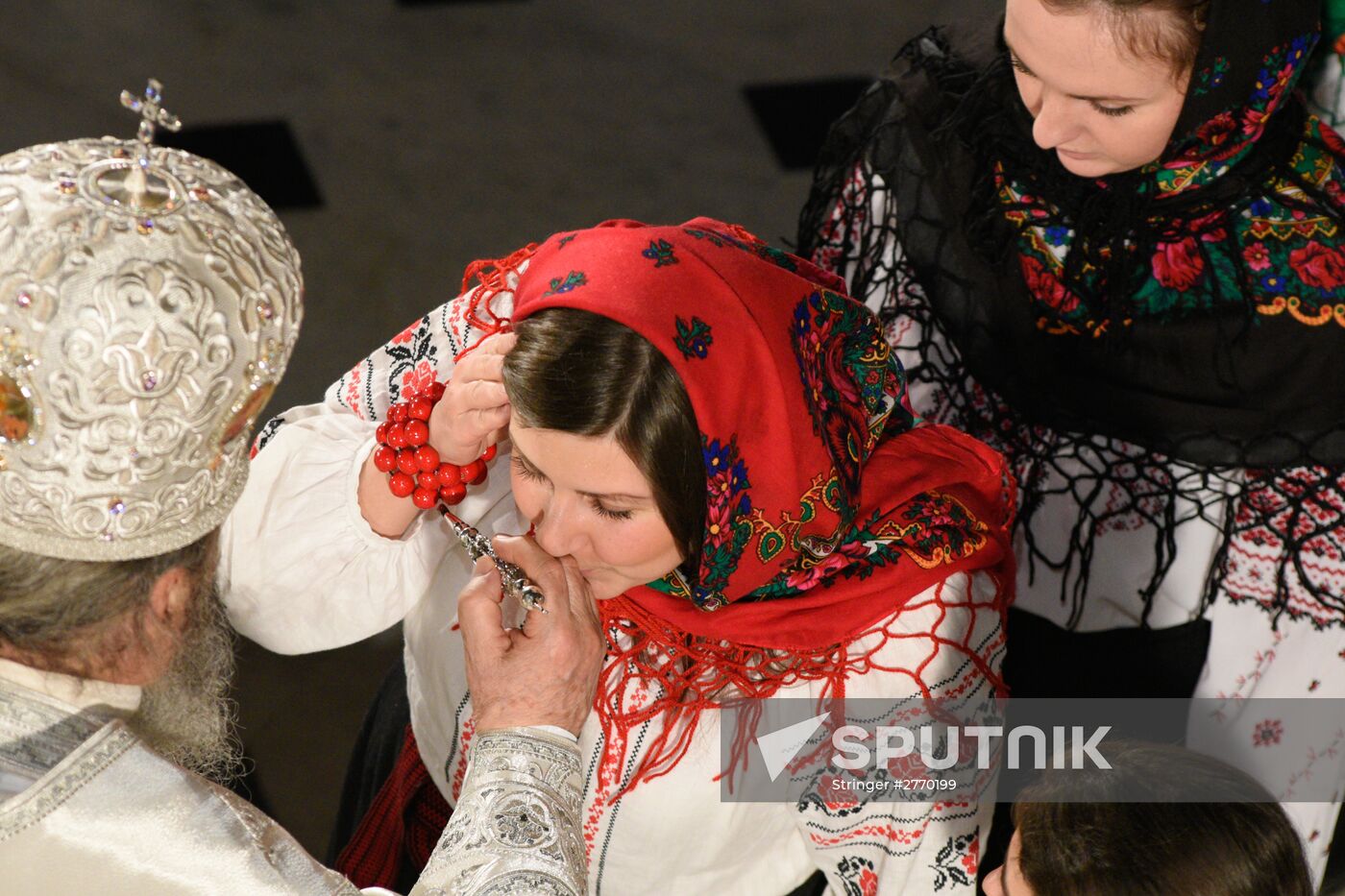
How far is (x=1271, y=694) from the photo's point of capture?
201 cm

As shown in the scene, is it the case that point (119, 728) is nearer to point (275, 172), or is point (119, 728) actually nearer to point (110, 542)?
point (110, 542)

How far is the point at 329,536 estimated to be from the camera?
180 centimetres

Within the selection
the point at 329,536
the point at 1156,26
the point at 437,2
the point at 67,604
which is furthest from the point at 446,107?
the point at 67,604

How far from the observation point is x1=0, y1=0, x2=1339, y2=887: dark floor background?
3.88 meters

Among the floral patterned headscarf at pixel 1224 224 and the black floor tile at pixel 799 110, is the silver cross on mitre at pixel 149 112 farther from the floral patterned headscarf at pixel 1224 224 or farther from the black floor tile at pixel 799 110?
the black floor tile at pixel 799 110

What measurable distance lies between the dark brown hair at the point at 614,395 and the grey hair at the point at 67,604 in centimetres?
46

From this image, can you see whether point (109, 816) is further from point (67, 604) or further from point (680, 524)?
point (680, 524)

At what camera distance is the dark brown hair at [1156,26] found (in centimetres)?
172

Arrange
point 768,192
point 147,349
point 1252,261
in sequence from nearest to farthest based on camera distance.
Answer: point 147,349
point 1252,261
point 768,192

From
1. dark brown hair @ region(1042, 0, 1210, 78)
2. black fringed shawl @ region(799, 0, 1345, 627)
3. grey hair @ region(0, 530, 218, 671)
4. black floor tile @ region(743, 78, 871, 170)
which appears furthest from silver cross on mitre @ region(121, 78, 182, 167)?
black floor tile @ region(743, 78, 871, 170)

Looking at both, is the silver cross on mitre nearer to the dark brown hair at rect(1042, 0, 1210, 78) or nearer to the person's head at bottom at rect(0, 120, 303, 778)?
the person's head at bottom at rect(0, 120, 303, 778)

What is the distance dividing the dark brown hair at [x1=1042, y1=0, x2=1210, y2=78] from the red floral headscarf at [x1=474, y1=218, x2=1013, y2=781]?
0.41 metres

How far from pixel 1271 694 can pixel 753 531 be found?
0.78 meters

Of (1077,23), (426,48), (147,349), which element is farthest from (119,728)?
(426,48)
